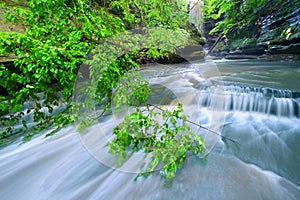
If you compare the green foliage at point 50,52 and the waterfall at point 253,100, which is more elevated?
→ the green foliage at point 50,52

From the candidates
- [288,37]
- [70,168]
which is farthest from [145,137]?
[288,37]

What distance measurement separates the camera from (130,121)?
1538 millimetres

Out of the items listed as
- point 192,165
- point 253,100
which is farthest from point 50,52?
point 253,100

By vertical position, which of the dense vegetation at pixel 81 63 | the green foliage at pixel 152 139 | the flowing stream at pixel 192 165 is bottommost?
the flowing stream at pixel 192 165

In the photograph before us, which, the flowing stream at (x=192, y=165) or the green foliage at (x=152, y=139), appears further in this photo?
the flowing stream at (x=192, y=165)

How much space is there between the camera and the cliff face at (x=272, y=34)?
6615 mm

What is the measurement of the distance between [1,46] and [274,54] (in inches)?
397

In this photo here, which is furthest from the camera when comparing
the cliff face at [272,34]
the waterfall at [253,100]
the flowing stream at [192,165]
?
the cliff face at [272,34]

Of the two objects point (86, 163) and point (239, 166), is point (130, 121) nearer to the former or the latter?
point (86, 163)

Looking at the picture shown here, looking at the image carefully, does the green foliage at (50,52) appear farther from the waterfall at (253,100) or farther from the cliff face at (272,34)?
the cliff face at (272,34)

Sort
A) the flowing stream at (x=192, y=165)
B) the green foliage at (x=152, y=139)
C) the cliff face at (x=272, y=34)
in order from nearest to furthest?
the green foliage at (x=152, y=139) < the flowing stream at (x=192, y=165) < the cliff face at (x=272, y=34)

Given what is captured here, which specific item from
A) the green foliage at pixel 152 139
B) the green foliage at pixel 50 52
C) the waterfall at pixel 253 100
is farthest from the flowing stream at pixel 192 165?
the green foliage at pixel 50 52

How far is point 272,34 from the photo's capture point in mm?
7844

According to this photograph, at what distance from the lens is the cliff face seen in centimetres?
661
